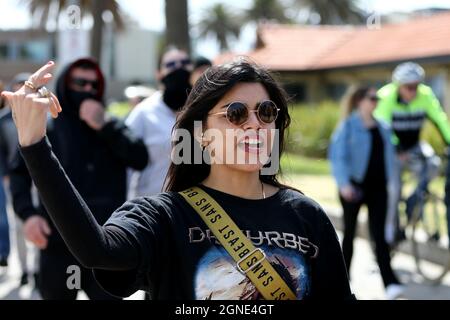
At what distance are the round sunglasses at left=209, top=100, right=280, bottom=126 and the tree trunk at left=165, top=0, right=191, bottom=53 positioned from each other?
951cm

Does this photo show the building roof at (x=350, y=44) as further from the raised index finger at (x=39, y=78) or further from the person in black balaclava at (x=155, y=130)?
the raised index finger at (x=39, y=78)

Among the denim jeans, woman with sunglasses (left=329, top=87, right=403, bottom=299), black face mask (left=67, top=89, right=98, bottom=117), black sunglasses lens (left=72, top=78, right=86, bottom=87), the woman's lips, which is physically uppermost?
black sunglasses lens (left=72, top=78, right=86, bottom=87)

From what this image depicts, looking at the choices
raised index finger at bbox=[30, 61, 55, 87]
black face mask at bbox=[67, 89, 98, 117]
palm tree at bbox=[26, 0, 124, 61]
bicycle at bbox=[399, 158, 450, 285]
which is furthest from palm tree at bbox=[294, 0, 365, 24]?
raised index finger at bbox=[30, 61, 55, 87]

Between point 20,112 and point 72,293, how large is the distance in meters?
2.39

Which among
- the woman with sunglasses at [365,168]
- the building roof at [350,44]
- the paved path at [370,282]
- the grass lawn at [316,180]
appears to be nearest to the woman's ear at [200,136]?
the paved path at [370,282]

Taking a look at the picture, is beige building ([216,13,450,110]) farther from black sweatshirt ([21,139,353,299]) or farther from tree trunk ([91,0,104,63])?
black sweatshirt ([21,139,353,299])

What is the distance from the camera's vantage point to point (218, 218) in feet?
7.73

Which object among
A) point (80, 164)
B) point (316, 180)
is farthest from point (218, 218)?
point (316, 180)

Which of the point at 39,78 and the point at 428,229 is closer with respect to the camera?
the point at 39,78

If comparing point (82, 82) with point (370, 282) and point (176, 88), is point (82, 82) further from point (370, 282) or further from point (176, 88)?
point (370, 282)

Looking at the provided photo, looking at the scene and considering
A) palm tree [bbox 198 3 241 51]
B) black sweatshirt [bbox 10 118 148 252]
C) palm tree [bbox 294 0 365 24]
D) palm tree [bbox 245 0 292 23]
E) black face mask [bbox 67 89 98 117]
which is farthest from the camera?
palm tree [bbox 198 3 241 51]

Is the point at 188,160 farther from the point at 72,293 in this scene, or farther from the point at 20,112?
the point at 72,293

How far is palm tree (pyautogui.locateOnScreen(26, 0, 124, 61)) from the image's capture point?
60.8 ft

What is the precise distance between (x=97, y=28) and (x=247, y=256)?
16800 millimetres
